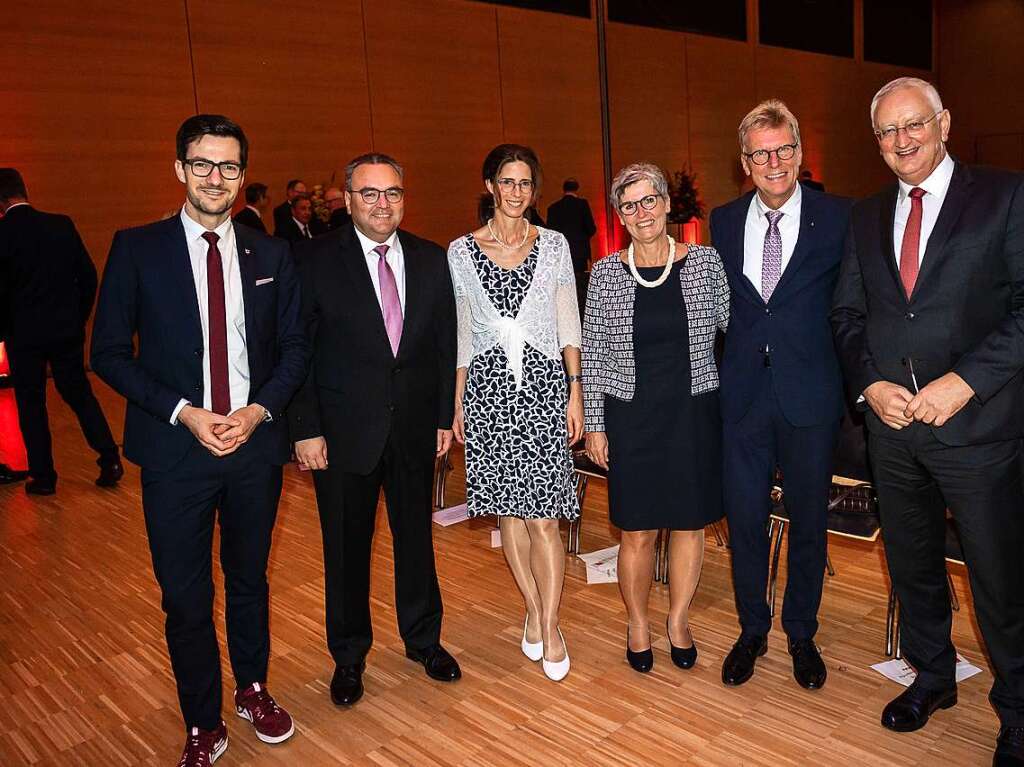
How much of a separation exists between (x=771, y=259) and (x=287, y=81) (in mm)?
9527

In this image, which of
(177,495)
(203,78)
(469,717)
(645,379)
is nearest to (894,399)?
(645,379)

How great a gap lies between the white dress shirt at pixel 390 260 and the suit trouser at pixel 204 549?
0.69 m

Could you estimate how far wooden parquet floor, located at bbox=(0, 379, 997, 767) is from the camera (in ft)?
9.04

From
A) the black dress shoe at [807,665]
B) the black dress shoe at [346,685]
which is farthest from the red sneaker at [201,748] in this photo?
the black dress shoe at [807,665]

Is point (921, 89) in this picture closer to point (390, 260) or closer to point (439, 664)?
point (390, 260)

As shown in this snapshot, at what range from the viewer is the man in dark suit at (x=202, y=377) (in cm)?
253

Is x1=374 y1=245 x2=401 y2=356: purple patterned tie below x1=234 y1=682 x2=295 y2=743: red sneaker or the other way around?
the other way around

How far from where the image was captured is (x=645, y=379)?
306 cm

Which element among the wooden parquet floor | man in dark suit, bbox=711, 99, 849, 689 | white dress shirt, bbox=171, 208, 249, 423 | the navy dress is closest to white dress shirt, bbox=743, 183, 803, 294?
man in dark suit, bbox=711, 99, 849, 689

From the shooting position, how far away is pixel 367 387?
2.97 meters

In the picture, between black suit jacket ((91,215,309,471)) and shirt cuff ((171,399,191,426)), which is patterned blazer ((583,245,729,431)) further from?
shirt cuff ((171,399,191,426))

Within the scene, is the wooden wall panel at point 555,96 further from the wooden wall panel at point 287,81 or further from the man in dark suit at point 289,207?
the man in dark suit at point 289,207

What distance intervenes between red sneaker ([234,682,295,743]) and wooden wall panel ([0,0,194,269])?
8214 millimetres

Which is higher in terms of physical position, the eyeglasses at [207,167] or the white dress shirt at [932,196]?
the eyeglasses at [207,167]
